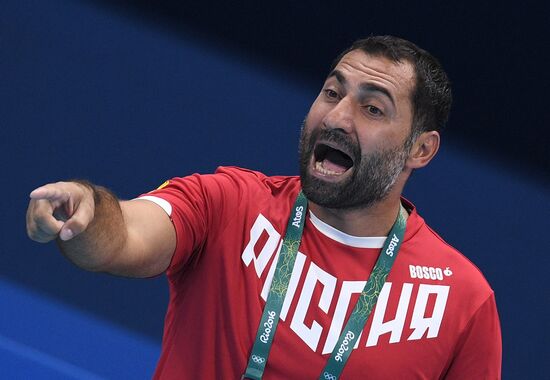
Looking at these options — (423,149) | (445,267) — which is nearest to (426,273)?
(445,267)

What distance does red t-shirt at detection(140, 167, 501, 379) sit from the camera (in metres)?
2.10

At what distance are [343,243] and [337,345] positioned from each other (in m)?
0.21

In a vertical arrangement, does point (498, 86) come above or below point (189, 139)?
above

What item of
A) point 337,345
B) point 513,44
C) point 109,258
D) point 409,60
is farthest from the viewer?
point 513,44

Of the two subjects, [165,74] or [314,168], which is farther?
[165,74]

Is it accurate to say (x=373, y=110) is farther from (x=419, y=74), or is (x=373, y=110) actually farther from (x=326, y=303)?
(x=326, y=303)

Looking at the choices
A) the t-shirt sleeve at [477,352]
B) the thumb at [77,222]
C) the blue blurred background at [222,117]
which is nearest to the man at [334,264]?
the t-shirt sleeve at [477,352]

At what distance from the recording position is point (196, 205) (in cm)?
210

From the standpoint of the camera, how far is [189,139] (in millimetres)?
3627

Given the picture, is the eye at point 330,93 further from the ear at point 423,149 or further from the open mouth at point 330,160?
Answer: the ear at point 423,149

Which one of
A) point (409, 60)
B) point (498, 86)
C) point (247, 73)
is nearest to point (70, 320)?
point (247, 73)

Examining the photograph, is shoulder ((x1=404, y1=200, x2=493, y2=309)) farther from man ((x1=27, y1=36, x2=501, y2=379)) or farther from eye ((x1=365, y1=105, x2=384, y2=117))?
eye ((x1=365, y1=105, x2=384, y2=117))

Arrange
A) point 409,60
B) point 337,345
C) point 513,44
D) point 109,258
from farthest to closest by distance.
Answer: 1. point 513,44
2. point 409,60
3. point 337,345
4. point 109,258

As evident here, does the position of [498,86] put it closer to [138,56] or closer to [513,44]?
[513,44]
